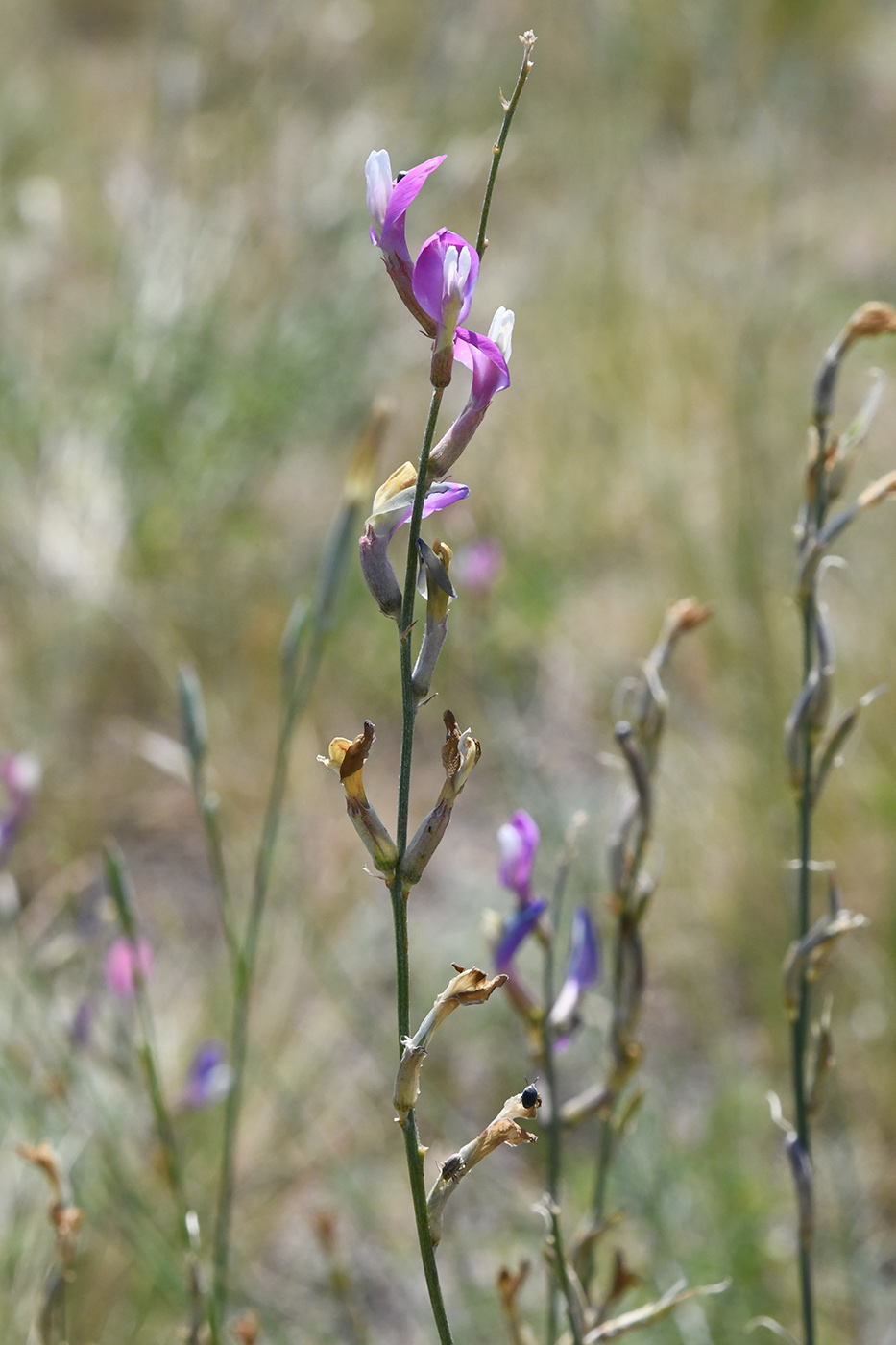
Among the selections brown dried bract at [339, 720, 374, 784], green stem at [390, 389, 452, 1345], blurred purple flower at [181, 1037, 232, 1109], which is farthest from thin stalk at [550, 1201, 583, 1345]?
blurred purple flower at [181, 1037, 232, 1109]

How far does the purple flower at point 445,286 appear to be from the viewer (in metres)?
0.38

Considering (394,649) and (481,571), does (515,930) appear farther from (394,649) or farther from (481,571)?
(394,649)

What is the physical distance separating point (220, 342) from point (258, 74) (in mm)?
625

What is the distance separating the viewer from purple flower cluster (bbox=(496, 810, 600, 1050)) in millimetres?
650

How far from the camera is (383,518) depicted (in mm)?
421

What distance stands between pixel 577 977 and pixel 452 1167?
296 mm

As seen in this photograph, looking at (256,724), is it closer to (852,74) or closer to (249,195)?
(249,195)

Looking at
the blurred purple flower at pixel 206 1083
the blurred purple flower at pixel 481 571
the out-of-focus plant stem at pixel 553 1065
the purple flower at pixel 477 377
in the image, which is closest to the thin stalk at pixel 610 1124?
the out-of-focus plant stem at pixel 553 1065

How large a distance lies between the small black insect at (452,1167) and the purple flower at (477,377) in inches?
9.3

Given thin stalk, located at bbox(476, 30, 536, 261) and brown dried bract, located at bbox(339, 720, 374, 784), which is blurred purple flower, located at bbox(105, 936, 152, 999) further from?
thin stalk, located at bbox(476, 30, 536, 261)

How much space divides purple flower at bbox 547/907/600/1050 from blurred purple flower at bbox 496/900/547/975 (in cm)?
5

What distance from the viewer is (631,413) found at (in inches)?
126

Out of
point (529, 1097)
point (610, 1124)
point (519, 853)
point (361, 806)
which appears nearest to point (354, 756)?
point (361, 806)

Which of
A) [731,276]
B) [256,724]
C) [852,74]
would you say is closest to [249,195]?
[731,276]
